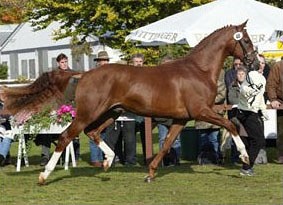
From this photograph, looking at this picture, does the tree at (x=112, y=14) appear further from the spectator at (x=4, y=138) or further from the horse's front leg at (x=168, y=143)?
the horse's front leg at (x=168, y=143)

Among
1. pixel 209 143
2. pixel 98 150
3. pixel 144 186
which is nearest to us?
pixel 144 186

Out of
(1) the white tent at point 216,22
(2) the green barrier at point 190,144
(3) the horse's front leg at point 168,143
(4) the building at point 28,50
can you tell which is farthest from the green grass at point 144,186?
(4) the building at point 28,50

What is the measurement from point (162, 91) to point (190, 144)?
12.4 feet

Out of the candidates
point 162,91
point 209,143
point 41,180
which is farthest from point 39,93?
point 209,143

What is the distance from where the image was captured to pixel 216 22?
48.3 ft

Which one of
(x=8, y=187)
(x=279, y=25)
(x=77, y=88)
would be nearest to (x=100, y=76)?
(x=77, y=88)

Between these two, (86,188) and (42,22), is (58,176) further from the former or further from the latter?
(42,22)

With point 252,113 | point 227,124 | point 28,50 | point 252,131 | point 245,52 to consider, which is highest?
point 28,50

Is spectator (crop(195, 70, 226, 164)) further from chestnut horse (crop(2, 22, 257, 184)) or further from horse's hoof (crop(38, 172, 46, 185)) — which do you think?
horse's hoof (crop(38, 172, 46, 185))

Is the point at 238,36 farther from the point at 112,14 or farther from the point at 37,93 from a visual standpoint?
the point at 112,14

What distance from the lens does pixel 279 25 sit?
46.9 ft

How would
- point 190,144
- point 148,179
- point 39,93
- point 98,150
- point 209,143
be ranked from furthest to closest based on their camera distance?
point 190,144, point 98,150, point 209,143, point 39,93, point 148,179

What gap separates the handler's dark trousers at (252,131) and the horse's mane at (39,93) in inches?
107

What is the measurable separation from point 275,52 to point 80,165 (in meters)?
12.5
